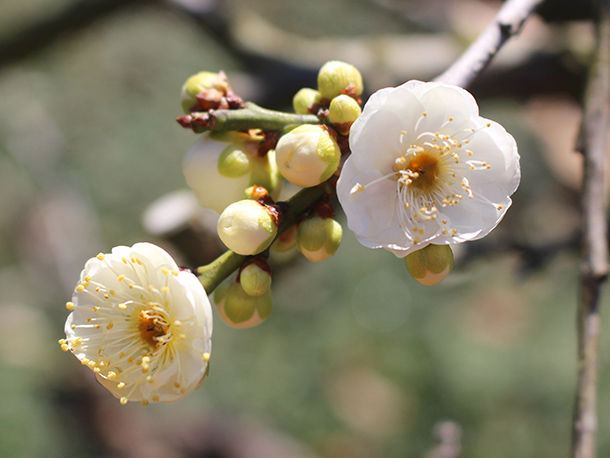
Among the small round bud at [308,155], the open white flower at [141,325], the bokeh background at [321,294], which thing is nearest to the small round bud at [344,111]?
the small round bud at [308,155]

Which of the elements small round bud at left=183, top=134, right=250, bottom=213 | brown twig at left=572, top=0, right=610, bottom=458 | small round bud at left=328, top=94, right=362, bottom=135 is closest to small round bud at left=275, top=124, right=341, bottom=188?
small round bud at left=328, top=94, right=362, bottom=135

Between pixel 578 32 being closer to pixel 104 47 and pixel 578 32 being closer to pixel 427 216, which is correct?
pixel 427 216

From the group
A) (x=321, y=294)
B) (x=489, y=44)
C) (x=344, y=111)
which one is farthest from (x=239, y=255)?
(x=321, y=294)

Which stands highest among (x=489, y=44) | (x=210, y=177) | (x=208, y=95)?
(x=489, y=44)

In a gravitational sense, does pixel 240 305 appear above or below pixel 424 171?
below

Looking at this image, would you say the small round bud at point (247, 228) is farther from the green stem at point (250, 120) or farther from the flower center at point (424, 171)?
the flower center at point (424, 171)

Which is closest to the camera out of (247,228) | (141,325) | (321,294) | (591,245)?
(247,228)

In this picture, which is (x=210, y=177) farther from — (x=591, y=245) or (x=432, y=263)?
(x=591, y=245)

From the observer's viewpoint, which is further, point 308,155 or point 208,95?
point 208,95
